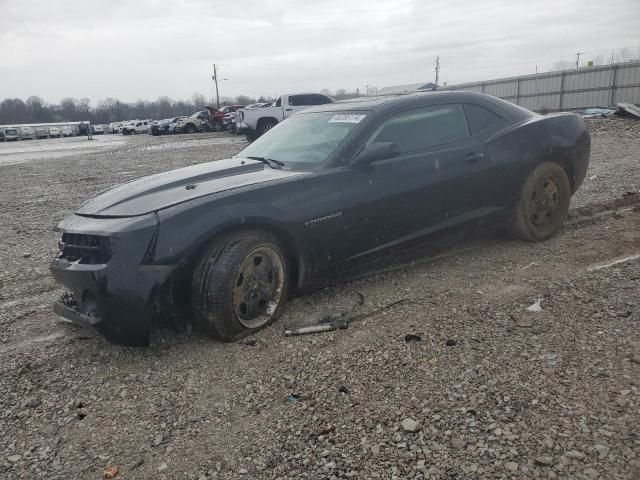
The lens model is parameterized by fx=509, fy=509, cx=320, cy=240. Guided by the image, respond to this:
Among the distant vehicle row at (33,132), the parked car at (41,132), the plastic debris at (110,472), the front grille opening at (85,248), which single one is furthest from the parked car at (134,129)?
the plastic debris at (110,472)

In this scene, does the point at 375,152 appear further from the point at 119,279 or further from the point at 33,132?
the point at 33,132

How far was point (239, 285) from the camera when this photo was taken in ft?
10.5

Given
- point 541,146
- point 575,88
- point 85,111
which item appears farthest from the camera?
point 85,111

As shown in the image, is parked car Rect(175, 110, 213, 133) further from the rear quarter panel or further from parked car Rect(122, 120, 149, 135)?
the rear quarter panel

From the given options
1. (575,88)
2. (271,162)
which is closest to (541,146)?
(271,162)

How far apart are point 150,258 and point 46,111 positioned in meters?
97.5

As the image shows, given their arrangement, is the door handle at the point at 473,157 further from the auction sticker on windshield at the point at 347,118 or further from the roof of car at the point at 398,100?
the auction sticker on windshield at the point at 347,118

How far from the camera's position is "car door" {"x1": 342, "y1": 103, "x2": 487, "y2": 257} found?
3.69 meters

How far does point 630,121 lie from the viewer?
51.1ft

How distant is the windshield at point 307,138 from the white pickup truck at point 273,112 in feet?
53.5

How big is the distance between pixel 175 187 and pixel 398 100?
1951 mm

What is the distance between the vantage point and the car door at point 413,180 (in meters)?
3.69

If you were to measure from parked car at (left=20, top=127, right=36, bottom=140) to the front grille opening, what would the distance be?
52.2 m

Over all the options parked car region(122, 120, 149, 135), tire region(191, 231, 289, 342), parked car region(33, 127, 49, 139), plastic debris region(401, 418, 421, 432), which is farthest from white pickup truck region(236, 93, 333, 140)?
parked car region(33, 127, 49, 139)
